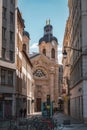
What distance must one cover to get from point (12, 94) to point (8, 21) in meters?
10.1

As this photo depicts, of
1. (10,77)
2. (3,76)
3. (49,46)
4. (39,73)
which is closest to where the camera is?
(3,76)

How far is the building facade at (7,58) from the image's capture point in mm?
54281

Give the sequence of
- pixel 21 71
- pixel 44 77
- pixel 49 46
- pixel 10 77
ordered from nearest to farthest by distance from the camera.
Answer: pixel 10 77 → pixel 21 71 → pixel 44 77 → pixel 49 46

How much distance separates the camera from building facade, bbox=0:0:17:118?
54281 mm

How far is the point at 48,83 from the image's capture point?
12544 cm

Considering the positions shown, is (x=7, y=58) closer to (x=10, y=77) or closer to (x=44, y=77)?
(x=10, y=77)

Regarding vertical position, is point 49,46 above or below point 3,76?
above

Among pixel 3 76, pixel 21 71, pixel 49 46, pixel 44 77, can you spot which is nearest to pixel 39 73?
pixel 44 77

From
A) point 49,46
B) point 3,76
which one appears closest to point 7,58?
point 3,76

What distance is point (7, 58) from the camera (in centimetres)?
5575

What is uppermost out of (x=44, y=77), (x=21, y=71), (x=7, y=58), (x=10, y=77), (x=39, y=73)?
(x=39, y=73)

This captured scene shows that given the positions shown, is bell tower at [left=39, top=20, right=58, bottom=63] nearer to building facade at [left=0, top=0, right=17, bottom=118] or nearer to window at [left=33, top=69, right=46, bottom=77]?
window at [left=33, top=69, right=46, bottom=77]

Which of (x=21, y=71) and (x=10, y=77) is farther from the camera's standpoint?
(x=21, y=71)

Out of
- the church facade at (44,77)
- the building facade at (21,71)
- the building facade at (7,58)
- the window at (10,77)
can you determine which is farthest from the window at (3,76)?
the church facade at (44,77)
